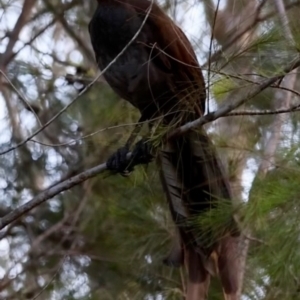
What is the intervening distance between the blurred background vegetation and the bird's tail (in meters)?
0.07

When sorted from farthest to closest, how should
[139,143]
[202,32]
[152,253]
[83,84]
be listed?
[83,84]
[152,253]
[139,143]
[202,32]

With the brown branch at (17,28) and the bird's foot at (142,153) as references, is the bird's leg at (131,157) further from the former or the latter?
the brown branch at (17,28)

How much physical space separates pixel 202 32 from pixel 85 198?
5.87 ft

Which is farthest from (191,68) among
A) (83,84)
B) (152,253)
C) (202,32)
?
(83,84)

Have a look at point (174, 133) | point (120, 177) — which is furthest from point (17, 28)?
point (174, 133)

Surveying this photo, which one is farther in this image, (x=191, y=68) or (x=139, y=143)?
(x=139, y=143)

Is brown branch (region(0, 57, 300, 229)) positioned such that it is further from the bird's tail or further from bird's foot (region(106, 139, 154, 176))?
the bird's tail

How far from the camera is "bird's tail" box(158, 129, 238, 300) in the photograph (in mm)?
3059

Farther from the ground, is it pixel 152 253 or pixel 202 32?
pixel 202 32

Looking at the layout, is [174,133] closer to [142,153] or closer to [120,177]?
[142,153]

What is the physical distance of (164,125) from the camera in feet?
9.20

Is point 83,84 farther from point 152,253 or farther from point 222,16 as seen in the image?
point 222,16

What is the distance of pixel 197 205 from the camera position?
3.14 meters

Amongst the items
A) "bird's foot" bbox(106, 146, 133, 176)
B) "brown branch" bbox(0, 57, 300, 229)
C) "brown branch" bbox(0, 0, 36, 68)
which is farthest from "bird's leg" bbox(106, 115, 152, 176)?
"brown branch" bbox(0, 0, 36, 68)
